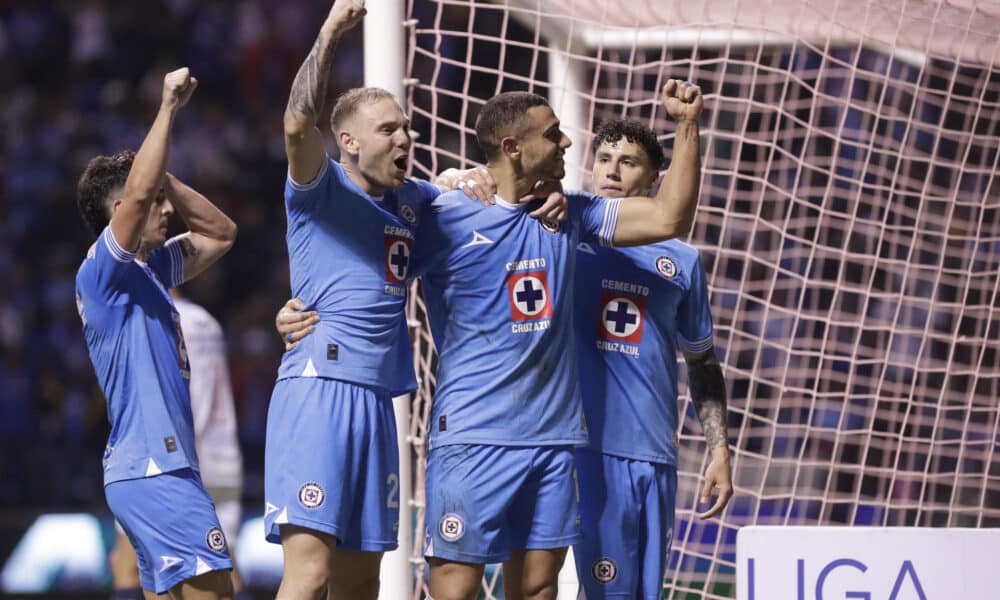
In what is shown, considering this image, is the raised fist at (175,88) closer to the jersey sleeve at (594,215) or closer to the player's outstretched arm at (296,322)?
the player's outstretched arm at (296,322)

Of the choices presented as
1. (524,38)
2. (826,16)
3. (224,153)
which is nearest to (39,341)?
(224,153)

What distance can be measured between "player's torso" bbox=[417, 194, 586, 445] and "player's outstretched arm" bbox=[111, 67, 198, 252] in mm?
693

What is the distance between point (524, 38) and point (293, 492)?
6.71 m

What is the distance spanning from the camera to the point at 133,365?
354 centimetres

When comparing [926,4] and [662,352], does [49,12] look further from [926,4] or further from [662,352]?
[662,352]

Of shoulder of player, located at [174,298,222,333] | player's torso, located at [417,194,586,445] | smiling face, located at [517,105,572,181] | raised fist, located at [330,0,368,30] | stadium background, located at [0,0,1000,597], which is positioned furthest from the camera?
stadium background, located at [0,0,1000,597]

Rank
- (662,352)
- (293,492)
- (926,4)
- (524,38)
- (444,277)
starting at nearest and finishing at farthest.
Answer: (293,492) < (444,277) < (662,352) < (926,4) < (524,38)

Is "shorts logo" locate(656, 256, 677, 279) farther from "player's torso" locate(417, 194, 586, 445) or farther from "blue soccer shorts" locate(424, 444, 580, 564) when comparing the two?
"blue soccer shorts" locate(424, 444, 580, 564)

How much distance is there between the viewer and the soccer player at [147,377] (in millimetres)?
3398

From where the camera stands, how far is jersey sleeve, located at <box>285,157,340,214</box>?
3311 mm

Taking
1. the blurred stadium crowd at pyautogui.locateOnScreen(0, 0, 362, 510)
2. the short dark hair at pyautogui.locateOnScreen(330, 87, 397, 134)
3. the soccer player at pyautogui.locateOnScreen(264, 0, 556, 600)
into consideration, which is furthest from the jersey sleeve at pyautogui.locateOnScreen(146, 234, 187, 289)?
the blurred stadium crowd at pyautogui.locateOnScreen(0, 0, 362, 510)

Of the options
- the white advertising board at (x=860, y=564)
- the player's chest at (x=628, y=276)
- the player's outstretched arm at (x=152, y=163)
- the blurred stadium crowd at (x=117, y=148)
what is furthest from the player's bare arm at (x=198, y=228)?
the blurred stadium crowd at (x=117, y=148)

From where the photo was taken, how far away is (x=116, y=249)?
11.3ft

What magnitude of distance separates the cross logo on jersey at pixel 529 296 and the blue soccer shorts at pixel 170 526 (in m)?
0.97
